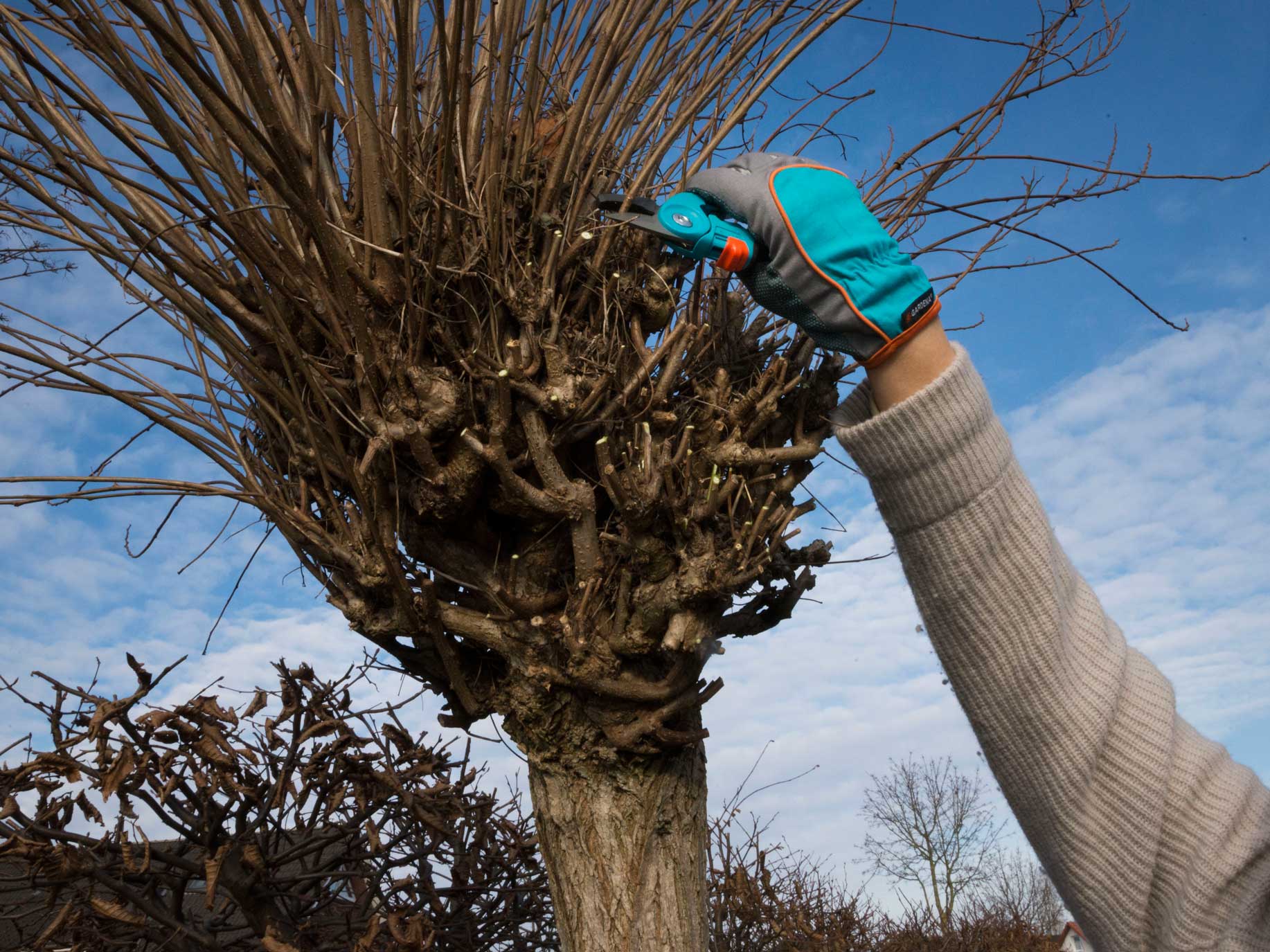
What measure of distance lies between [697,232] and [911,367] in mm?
883

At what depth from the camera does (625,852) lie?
9.32 ft

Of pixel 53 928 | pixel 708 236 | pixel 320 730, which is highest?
pixel 708 236

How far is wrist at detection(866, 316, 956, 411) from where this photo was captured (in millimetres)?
1838

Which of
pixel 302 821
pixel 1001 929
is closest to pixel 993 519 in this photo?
pixel 302 821

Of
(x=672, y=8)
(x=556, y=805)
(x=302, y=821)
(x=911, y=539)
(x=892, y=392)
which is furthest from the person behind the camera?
(x=302, y=821)

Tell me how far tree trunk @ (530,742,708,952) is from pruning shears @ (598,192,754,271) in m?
1.52

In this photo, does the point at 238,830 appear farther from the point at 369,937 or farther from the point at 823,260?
the point at 823,260

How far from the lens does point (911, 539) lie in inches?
66.5

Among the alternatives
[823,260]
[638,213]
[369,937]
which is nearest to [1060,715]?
[823,260]

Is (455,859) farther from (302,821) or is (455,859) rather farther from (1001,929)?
(1001,929)

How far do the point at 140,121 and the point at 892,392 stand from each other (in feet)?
9.70

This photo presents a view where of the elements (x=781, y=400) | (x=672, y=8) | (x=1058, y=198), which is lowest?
(x=781, y=400)

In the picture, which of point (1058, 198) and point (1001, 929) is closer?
point (1058, 198)

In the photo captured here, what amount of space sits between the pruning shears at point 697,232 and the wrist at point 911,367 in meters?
0.67
